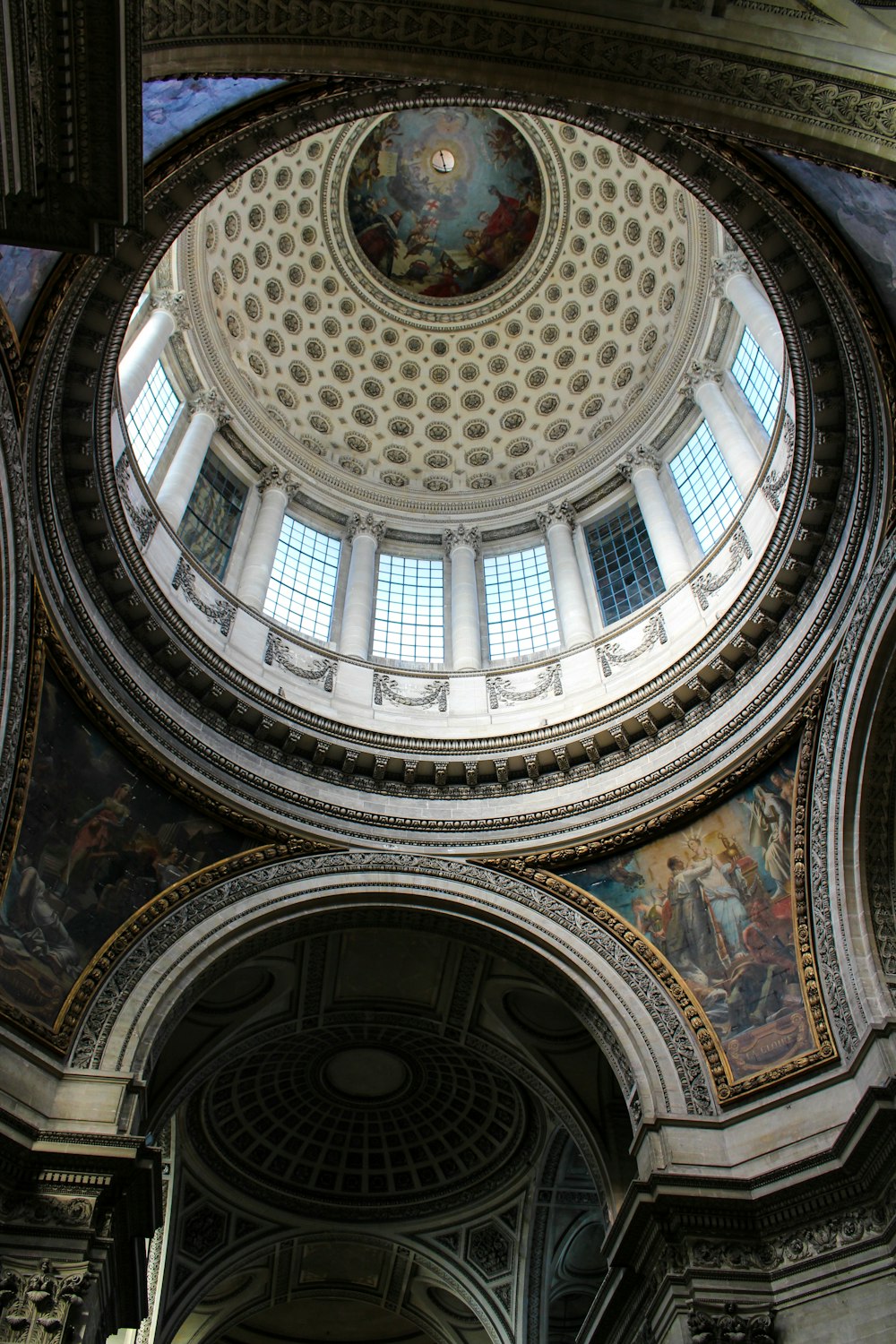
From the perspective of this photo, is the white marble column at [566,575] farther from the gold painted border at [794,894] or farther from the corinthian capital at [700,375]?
the gold painted border at [794,894]

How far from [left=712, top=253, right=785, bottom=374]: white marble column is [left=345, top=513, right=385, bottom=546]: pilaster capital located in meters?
10.3

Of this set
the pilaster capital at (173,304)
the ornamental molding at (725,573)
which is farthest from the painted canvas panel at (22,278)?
the pilaster capital at (173,304)

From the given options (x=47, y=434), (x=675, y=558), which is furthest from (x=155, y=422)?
→ (x=675, y=558)

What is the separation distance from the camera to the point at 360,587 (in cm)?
2662

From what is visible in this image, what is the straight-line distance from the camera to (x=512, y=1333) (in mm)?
22812

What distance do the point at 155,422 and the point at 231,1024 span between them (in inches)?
523

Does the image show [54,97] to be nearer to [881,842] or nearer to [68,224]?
[68,224]

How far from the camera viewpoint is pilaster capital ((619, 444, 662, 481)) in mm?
27531

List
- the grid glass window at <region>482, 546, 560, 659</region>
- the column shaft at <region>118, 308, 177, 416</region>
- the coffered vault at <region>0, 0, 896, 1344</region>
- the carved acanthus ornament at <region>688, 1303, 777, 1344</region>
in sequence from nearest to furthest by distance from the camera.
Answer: the coffered vault at <region>0, 0, 896, 1344</region>, the carved acanthus ornament at <region>688, 1303, 777, 1344</region>, the column shaft at <region>118, 308, 177, 416</region>, the grid glass window at <region>482, 546, 560, 659</region>

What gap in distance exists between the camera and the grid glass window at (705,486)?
23.5 meters

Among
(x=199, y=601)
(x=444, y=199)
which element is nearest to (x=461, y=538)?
(x=199, y=601)

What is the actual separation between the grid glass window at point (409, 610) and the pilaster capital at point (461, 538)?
0.58m

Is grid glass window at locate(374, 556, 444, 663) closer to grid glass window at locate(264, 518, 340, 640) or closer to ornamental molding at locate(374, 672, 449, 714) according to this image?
grid glass window at locate(264, 518, 340, 640)

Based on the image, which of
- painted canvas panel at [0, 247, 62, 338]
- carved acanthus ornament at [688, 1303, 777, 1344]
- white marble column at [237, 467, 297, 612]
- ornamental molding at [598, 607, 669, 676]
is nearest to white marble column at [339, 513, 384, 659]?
white marble column at [237, 467, 297, 612]
